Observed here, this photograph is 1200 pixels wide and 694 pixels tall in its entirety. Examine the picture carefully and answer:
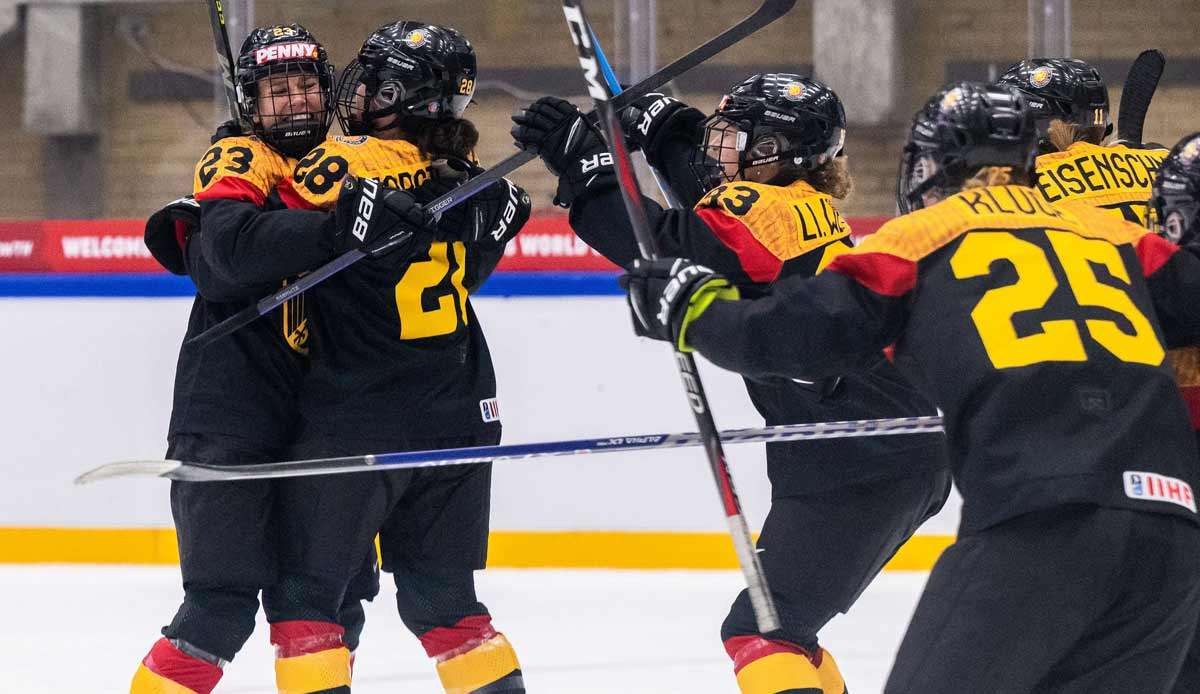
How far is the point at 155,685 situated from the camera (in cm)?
268

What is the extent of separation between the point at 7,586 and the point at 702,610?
2.12 m

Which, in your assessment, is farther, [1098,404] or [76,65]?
[76,65]

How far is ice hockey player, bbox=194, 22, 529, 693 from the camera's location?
265cm

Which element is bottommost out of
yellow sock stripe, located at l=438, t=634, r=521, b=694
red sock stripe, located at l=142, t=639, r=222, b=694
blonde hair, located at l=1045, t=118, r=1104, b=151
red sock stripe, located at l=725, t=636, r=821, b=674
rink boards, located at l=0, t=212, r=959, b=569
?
rink boards, located at l=0, t=212, r=959, b=569

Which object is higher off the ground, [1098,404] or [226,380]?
[1098,404]

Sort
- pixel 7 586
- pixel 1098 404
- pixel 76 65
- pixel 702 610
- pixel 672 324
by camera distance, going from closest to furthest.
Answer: pixel 1098 404 → pixel 672 324 → pixel 702 610 → pixel 7 586 → pixel 76 65

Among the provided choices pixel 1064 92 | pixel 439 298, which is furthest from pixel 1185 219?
pixel 439 298

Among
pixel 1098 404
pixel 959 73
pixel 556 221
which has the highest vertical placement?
pixel 1098 404

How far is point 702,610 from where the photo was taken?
15.0 feet

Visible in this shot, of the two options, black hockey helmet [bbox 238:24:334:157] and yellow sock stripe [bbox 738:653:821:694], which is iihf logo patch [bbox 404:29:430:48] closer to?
black hockey helmet [bbox 238:24:334:157]

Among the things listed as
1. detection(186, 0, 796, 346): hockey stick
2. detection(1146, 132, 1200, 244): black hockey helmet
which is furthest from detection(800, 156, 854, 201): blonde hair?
detection(1146, 132, 1200, 244): black hockey helmet

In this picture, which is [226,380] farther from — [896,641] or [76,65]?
[76,65]

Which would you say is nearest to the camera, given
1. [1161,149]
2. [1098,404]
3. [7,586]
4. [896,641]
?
[1098,404]

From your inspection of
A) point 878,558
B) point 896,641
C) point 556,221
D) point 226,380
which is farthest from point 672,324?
point 556,221
